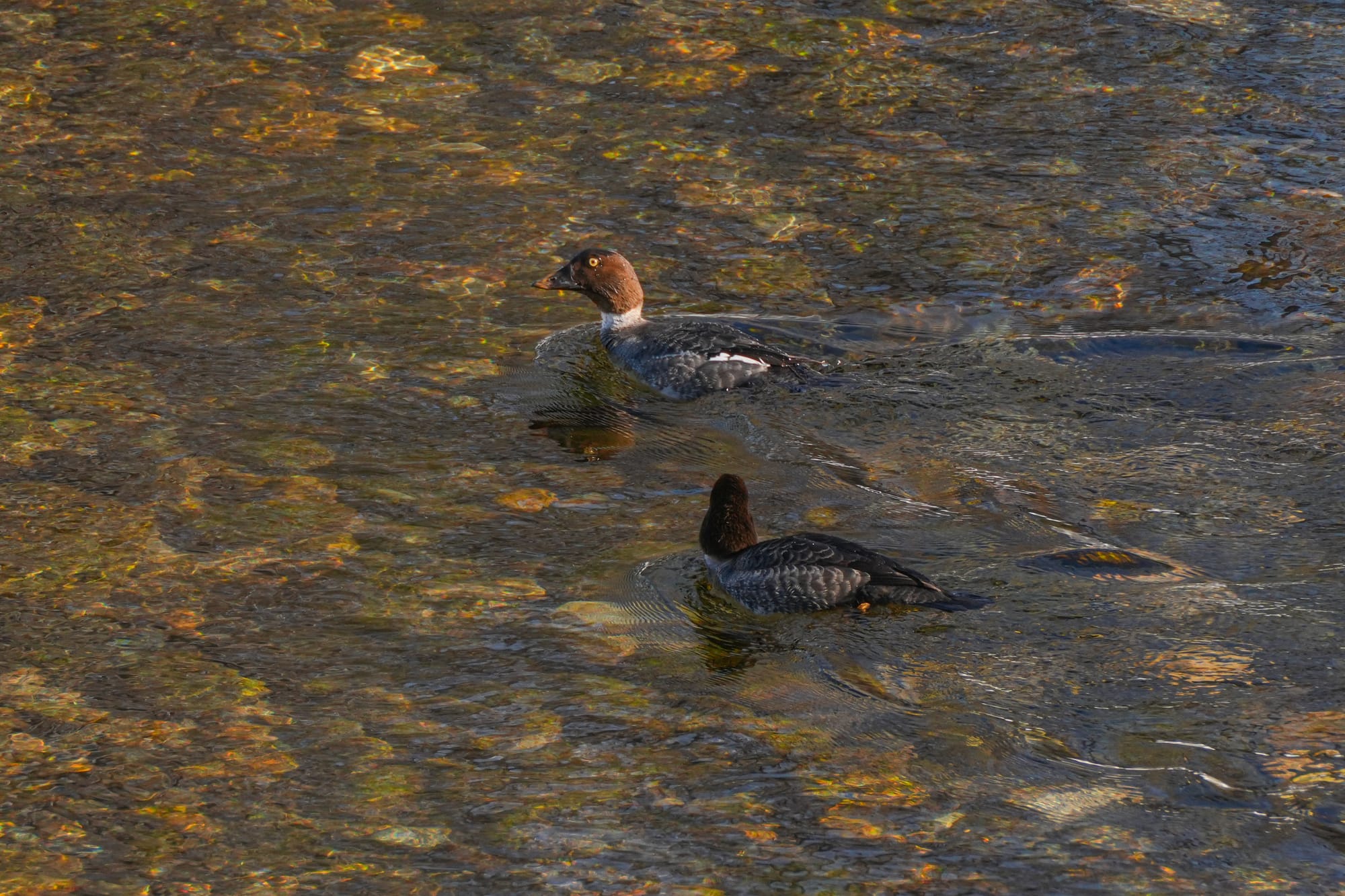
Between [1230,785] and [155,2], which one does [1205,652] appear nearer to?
[1230,785]

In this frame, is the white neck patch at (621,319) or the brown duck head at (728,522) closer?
the brown duck head at (728,522)

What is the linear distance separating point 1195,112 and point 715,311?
206 inches

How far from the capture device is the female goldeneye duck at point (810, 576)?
745cm

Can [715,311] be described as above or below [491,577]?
above

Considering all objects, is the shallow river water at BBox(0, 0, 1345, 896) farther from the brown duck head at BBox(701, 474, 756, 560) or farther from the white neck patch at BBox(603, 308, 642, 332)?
the white neck patch at BBox(603, 308, 642, 332)

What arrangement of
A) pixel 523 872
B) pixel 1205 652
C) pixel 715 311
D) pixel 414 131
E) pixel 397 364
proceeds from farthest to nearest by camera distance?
pixel 414 131
pixel 715 311
pixel 397 364
pixel 1205 652
pixel 523 872

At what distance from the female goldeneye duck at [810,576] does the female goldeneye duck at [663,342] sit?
2.12 meters

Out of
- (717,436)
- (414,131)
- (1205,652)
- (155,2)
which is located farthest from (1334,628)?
(155,2)

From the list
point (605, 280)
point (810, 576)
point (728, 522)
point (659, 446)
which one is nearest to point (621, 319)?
point (605, 280)

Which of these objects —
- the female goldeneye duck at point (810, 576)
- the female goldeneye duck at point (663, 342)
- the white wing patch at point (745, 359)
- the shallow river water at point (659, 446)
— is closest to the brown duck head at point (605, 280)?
the female goldeneye duck at point (663, 342)

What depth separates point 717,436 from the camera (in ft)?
31.8

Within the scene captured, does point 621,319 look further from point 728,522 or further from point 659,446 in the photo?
point 728,522

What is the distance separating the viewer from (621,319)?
35.9ft

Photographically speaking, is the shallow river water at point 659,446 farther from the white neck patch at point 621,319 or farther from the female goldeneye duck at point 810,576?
the white neck patch at point 621,319
